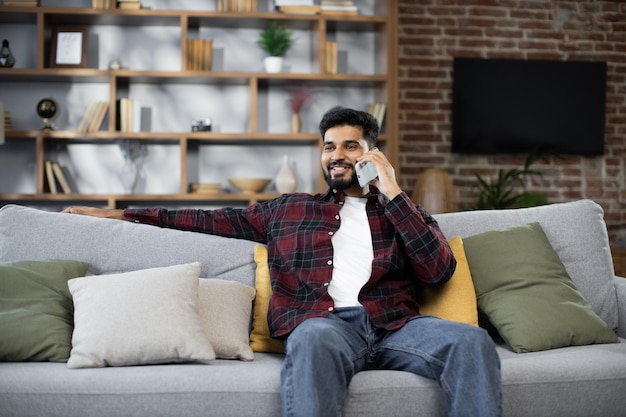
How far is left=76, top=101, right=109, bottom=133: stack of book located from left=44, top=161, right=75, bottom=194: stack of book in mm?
270

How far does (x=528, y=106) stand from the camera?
5.40 meters

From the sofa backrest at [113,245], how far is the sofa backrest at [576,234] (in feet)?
2.45

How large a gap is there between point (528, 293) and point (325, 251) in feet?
2.23

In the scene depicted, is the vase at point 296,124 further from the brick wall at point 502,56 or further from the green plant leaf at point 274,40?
the brick wall at point 502,56

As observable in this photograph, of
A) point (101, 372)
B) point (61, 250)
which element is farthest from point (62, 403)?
point (61, 250)

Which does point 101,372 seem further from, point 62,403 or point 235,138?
point 235,138

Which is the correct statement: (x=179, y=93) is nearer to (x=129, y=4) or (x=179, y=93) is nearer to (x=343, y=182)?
(x=129, y=4)

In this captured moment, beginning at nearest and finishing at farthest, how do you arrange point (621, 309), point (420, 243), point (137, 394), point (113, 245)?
point (137, 394) < point (420, 243) < point (113, 245) < point (621, 309)

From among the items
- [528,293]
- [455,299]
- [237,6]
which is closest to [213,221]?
[455,299]

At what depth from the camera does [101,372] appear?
2.03m

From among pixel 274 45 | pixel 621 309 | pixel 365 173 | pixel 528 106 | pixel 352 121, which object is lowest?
pixel 621 309

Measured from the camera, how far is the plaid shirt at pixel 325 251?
7.44ft

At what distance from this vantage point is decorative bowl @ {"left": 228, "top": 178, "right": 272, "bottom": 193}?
15.3ft

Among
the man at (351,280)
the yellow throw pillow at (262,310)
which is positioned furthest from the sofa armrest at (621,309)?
the yellow throw pillow at (262,310)
